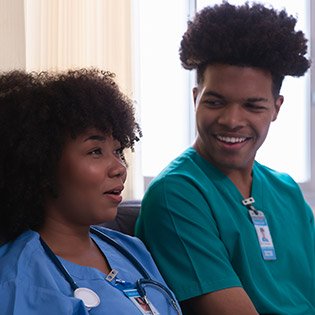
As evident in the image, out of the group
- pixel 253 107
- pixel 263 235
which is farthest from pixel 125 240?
pixel 253 107

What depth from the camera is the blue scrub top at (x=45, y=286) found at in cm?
126

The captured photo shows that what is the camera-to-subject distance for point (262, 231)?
1.82 meters

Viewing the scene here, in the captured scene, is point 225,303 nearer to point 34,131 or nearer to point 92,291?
point 92,291

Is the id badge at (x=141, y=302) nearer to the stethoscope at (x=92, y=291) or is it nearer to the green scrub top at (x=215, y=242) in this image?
the stethoscope at (x=92, y=291)

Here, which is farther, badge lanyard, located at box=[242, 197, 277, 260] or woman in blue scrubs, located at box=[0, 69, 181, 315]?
badge lanyard, located at box=[242, 197, 277, 260]

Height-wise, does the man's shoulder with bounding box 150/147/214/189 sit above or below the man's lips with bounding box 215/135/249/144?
below

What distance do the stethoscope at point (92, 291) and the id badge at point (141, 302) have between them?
1 centimetres

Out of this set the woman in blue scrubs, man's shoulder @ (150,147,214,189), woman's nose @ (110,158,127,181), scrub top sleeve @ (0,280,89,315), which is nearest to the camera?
scrub top sleeve @ (0,280,89,315)

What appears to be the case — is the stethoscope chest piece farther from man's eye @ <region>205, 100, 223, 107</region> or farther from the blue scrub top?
man's eye @ <region>205, 100, 223, 107</region>

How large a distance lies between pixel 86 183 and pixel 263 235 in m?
0.60

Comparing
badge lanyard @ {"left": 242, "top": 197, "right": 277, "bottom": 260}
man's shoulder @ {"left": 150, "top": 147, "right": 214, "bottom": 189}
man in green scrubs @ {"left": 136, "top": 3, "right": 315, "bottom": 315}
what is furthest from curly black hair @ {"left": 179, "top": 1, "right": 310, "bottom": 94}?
badge lanyard @ {"left": 242, "top": 197, "right": 277, "bottom": 260}

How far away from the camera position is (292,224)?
193 centimetres

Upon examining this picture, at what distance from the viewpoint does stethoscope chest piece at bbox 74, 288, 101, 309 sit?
1.32 metres

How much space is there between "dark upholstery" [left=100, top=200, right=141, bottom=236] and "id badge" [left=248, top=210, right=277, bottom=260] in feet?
1.31
